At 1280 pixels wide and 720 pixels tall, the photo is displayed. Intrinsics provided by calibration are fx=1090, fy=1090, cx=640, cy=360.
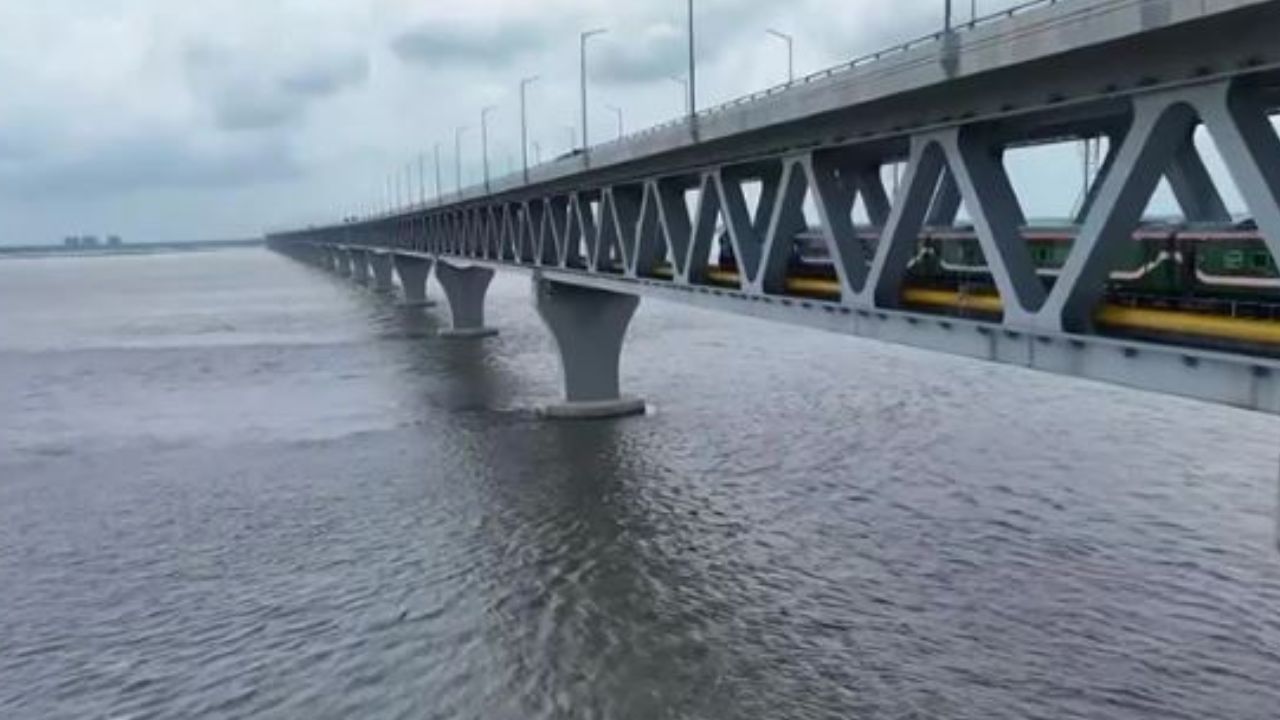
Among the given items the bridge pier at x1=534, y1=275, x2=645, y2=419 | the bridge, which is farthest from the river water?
the bridge

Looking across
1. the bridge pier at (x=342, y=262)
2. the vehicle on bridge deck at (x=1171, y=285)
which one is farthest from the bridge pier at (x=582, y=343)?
the bridge pier at (x=342, y=262)

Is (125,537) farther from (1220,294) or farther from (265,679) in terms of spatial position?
(1220,294)

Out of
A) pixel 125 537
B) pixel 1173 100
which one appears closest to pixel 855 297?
pixel 1173 100

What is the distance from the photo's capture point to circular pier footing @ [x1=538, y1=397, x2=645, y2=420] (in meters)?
44.7

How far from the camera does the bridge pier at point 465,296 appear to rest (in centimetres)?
7925

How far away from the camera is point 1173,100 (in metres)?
12.8

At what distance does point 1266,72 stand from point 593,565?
59.7 ft

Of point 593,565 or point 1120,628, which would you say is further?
point 593,565

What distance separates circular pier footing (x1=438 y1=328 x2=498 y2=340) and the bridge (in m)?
46.7

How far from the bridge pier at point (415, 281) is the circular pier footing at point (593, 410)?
66153 mm

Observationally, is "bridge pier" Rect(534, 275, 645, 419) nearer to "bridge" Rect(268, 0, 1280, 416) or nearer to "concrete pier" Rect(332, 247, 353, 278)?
"bridge" Rect(268, 0, 1280, 416)

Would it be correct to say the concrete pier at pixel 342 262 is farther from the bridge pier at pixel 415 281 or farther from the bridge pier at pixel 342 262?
the bridge pier at pixel 415 281

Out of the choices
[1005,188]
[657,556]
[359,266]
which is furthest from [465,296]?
[359,266]

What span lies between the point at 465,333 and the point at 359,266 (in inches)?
3503
